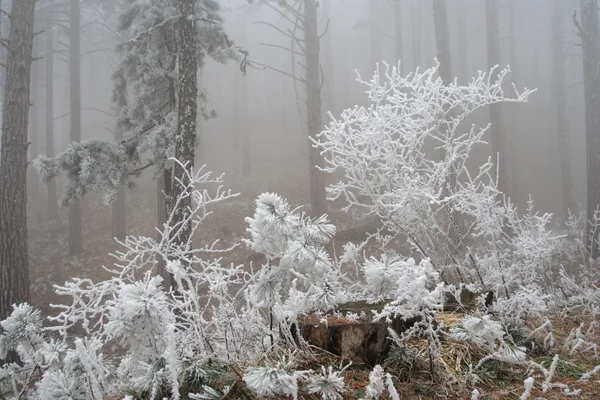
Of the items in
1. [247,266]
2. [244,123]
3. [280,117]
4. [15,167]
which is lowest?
[247,266]

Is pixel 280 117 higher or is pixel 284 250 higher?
pixel 280 117

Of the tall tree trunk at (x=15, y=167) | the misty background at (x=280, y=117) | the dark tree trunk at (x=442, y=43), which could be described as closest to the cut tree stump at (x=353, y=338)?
the misty background at (x=280, y=117)

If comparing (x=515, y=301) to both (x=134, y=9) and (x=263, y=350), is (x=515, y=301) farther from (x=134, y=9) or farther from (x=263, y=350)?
(x=134, y=9)

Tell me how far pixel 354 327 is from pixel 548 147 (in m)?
24.8

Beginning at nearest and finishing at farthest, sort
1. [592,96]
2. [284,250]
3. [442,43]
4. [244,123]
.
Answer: [284,250], [592,96], [442,43], [244,123]

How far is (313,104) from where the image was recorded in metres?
13.3

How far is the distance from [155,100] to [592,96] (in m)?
11.3

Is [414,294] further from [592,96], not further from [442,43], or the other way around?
[442,43]

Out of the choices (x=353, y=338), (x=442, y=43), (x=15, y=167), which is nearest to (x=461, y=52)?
(x=442, y=43)

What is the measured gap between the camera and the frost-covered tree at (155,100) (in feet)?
25.7

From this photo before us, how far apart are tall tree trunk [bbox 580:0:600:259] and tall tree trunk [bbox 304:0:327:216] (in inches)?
280

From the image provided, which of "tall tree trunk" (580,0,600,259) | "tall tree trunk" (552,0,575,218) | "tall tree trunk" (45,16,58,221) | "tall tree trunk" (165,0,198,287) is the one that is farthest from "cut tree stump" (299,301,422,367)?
"tall tree trunk" (45,16,58,221)

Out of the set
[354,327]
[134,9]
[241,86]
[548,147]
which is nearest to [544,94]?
[548,147]

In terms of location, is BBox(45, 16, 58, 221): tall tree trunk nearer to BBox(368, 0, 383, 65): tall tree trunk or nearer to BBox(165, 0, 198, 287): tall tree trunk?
BBox(165, 0, 198, 287): tall tree trunk
